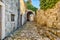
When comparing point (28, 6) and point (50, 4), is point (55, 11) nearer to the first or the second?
point (50, 4)

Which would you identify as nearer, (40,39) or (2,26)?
(2,26)

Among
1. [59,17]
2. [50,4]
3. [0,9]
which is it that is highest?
[50,4]

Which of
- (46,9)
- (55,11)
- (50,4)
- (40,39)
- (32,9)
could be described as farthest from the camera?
(32,9)

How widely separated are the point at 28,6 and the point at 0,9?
11468 millimetres

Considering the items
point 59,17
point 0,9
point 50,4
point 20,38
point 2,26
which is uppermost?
point 50,4

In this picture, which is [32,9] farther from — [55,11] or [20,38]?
[20,38]

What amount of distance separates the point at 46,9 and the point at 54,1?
1104mm

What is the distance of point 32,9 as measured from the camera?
54.9 feet

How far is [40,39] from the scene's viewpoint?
231 inches

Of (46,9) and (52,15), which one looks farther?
(46,9)

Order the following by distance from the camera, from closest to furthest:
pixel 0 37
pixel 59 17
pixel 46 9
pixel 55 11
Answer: pixel 0 37 < pixel 59 17 < pixel 55 11 < pixel 46 9

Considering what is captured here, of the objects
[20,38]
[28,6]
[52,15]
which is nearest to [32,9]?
[28,6]

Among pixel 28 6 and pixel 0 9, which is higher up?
pixel 28 6

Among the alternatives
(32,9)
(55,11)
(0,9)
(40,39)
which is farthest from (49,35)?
(32,9)
